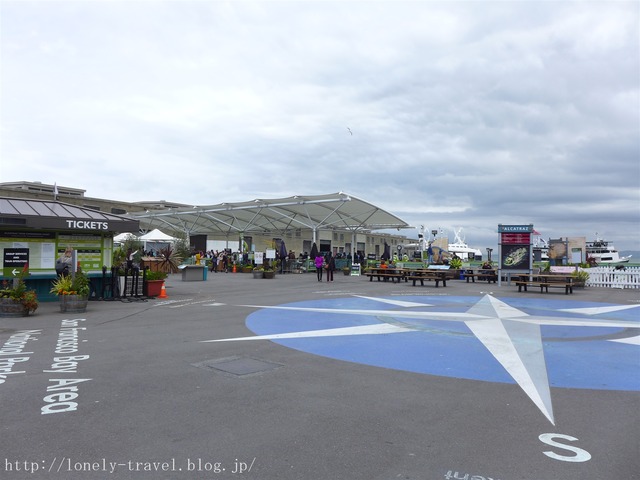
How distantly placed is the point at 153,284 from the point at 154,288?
167mm

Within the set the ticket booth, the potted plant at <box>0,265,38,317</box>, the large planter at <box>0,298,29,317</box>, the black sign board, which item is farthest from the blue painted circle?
the black sign board

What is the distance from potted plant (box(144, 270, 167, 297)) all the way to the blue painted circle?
223 inches

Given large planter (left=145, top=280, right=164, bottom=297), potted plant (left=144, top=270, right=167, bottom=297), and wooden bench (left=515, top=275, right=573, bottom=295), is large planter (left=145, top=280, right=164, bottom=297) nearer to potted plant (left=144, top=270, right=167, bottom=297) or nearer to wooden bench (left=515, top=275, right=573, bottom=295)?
potted plant (left=144, top=270, right=167, bottom=297)

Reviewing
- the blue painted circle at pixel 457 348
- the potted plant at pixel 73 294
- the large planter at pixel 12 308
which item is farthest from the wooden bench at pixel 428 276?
the large planter at pixel 12 308

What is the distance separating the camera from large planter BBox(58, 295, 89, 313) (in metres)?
12.7

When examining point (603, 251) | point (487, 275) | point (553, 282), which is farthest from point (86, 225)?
point (603, 251)

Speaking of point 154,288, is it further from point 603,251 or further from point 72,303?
point 603,251

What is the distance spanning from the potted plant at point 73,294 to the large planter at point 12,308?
3.17ft

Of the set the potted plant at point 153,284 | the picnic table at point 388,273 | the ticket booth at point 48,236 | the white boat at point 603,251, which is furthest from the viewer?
the white boat at point 603,251

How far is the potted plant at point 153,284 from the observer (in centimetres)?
1691

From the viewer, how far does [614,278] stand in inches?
958

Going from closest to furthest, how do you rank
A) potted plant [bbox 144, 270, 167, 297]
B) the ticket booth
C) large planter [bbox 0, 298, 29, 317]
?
large planter [bbox 0, 298, 29, 317], the ticket booth, potted plant [bbox 144, 270, 167, 297]

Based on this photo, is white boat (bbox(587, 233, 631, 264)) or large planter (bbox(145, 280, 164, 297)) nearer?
large planter (bbox(145, 280, 164, 297))

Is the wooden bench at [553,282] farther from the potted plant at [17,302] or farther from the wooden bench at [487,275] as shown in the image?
the potted plant at [17,302]
